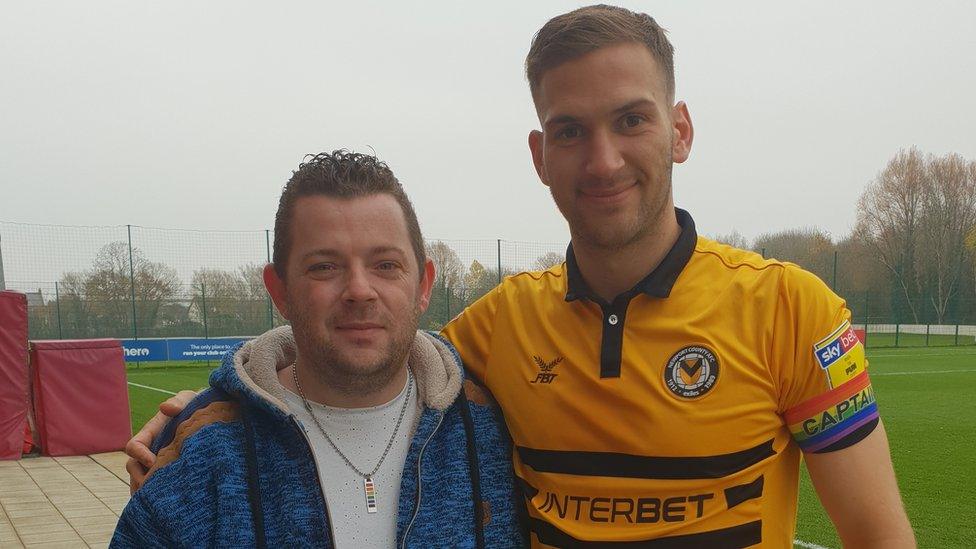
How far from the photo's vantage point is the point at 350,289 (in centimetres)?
170

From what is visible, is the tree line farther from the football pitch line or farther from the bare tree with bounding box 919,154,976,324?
the football pitch line

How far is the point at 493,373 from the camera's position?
81.5 inches

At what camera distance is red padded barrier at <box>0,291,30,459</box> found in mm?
8070

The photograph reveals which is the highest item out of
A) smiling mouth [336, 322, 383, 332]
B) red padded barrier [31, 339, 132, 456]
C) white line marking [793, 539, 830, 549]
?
smiling mouth [336, 322, 383, 332]

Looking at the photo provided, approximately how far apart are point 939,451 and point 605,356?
7.47m

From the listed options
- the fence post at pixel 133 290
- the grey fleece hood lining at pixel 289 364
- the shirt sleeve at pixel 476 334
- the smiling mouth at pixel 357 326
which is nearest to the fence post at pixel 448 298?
the fence post at pixel 133 290

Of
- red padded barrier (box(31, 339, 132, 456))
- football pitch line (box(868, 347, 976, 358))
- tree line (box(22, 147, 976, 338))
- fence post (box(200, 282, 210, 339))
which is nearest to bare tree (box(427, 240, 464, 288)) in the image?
tree line (box(22, 147, 976, 338))

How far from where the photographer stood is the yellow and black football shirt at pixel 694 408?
1.69 meters

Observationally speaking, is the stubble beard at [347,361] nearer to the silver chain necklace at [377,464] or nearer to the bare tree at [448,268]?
the silver chain necklace at [377,464]

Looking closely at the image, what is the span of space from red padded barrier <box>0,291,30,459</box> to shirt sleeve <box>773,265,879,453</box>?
8544 millimetres

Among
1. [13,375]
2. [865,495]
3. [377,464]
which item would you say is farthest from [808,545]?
[13,375]

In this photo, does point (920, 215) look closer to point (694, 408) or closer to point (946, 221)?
point (946, 221)

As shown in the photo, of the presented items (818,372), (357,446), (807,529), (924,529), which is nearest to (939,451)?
(924,529)

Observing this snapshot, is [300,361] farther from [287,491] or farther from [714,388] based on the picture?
[714,388]
